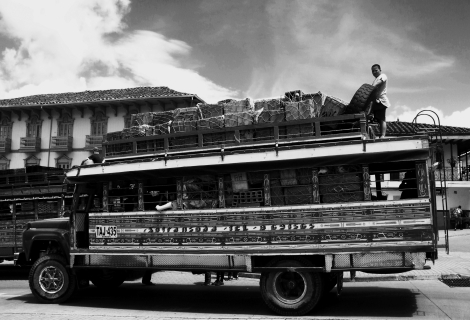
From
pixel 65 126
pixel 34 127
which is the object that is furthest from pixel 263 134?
pixel 34 127

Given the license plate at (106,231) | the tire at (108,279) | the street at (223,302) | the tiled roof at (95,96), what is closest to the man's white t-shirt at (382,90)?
the street at (223,302)

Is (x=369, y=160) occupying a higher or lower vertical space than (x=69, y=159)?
lower

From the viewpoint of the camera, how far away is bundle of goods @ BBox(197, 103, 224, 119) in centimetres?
843

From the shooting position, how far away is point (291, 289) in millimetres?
7371

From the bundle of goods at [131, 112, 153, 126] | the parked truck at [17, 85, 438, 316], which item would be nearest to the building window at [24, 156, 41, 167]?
the parked truck at [17, 85, 438, 316]

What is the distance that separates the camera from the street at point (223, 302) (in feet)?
24.7

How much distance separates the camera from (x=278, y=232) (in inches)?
288

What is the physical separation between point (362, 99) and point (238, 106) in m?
2.18

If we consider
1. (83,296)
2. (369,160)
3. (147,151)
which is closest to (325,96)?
(369,160)

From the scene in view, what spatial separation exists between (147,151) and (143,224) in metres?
1.36

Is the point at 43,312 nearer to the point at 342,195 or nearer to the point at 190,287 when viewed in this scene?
the point at 190,287

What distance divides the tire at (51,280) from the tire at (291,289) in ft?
13.0

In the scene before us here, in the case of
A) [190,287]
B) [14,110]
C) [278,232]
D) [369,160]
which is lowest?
[190,287]

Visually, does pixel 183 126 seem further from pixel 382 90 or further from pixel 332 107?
pixel 382 90
